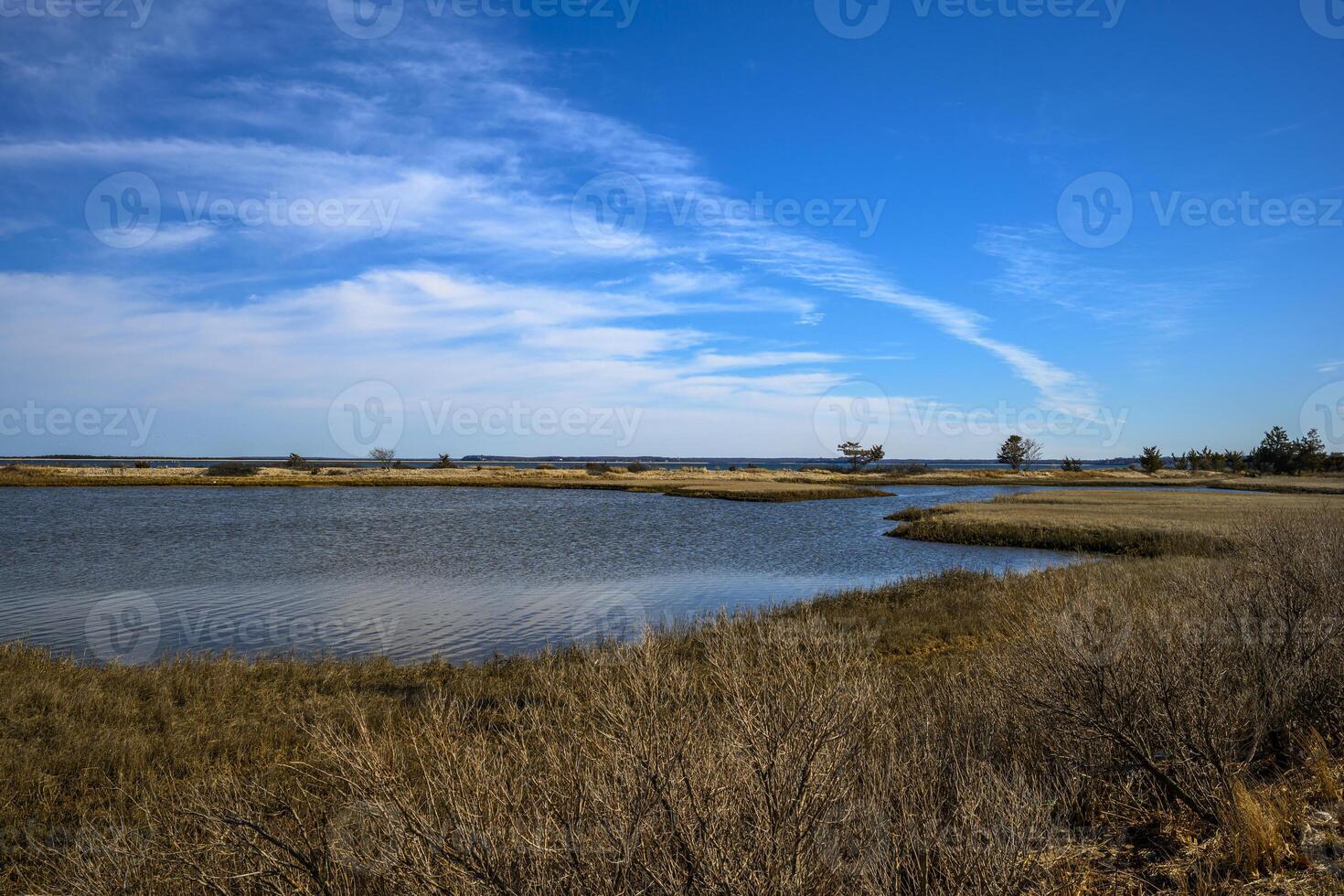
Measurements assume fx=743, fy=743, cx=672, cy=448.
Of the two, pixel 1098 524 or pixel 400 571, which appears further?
pixel 1098 524

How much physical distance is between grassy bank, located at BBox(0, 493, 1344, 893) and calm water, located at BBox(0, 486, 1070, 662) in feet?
13.3

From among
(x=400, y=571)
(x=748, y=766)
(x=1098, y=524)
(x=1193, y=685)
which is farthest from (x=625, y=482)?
(x=748, y=766)

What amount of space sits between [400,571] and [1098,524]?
31.3m

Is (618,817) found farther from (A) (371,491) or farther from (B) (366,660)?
(A) (371,491)

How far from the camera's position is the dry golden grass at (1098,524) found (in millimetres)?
29406

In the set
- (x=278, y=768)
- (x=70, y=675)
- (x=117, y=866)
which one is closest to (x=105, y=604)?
(x=70, y=675)

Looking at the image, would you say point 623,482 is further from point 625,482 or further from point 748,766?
point 748,766

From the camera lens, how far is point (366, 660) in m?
13.6

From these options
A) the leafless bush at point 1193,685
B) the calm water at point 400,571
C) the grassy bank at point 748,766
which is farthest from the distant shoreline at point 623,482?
the grassy bank at point 748,766

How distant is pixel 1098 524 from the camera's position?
35.5 metres

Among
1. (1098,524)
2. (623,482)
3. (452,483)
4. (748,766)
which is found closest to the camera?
(748,766)

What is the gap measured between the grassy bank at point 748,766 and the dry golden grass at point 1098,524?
62.9 ft

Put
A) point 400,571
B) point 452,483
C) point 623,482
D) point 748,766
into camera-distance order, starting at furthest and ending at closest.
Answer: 1. point 623,482
2. point 452,483
3. point 400,571
4. point 748,766

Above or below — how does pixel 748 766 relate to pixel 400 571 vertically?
above
